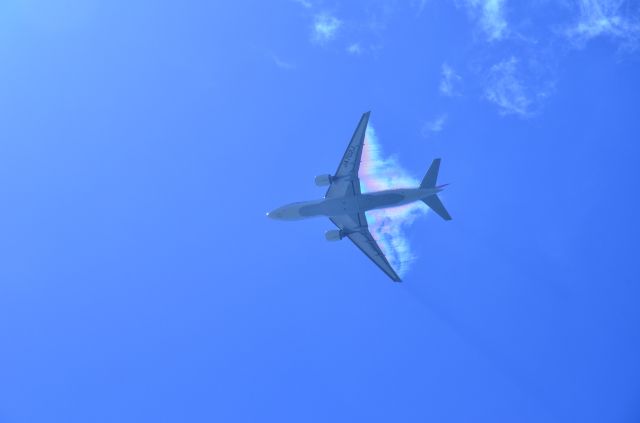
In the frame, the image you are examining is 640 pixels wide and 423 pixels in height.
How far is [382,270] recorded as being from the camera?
187 feet

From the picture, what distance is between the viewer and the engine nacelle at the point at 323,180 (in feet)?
175

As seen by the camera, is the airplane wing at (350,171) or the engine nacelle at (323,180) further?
the engine nacelle at (323,180)

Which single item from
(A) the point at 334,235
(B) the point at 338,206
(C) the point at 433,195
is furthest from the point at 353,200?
(C) the point at 433,195

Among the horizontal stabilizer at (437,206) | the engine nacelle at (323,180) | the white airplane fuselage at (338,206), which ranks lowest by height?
the horizontal stabilizer at (437,206)

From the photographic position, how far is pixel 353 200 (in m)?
53.3

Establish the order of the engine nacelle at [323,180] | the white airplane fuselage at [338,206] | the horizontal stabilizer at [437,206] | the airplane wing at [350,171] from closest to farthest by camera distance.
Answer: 1. the airplane wing at [350,171]
2. the horizontal stabilizer at [437,206]
3. the white airplane fuselage at [338,206]
4. the engine nacelle at [323,180]

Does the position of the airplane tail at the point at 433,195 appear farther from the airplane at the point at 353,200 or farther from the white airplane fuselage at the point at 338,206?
the white airplane fuselage at the point at 338,206

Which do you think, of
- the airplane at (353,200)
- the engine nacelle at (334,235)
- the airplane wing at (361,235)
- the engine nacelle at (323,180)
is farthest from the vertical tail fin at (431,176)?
the engine nacelle at (334,235)

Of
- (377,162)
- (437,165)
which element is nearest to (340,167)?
(377,162)

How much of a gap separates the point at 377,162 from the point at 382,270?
11.8m

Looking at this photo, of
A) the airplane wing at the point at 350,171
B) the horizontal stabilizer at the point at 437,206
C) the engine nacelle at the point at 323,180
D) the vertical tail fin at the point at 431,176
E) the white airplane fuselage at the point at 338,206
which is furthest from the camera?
the engine nacelle at the point at 323,180

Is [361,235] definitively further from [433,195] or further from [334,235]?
[433,195]

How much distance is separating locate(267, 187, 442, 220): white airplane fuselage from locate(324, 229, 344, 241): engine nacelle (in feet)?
7.48

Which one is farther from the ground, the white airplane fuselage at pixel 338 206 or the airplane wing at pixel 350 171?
Result: the airplane wing at pixel 350 171
